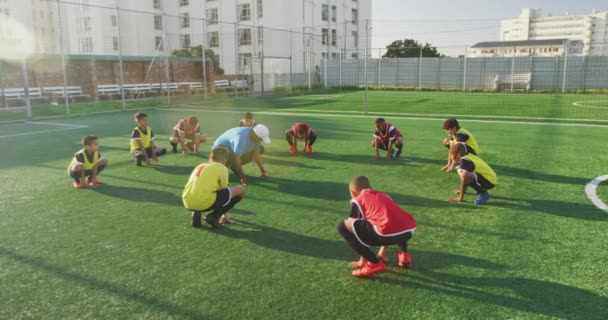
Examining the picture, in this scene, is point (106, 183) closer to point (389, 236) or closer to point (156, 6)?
point (389, 236)

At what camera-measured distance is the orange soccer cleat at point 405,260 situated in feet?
13.4

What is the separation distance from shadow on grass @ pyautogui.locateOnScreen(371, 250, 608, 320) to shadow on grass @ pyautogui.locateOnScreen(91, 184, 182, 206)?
352cm

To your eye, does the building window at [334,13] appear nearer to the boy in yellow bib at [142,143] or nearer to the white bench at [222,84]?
the white bench at [222,84]

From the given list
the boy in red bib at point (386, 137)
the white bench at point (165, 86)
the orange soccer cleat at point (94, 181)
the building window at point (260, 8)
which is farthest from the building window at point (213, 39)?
the orange soccer cleat at point (94, 181)

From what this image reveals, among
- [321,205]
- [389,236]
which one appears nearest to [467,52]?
[321,205]

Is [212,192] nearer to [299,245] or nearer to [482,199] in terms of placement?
[299,245]

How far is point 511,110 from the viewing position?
61.0 feet

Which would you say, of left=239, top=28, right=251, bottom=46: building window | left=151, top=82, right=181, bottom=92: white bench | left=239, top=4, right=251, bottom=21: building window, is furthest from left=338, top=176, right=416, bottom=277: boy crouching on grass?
left=239, top=4, right=251, bottom=21: building window

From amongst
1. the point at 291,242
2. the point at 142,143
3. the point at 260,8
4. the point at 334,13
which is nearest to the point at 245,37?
the point at 260,8

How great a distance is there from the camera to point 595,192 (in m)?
6.42

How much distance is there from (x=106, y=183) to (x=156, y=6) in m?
55.6

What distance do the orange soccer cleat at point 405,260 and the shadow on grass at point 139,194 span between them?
10.8 ft

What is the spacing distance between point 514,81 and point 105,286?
109 feet

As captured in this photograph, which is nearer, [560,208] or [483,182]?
[560,208]
